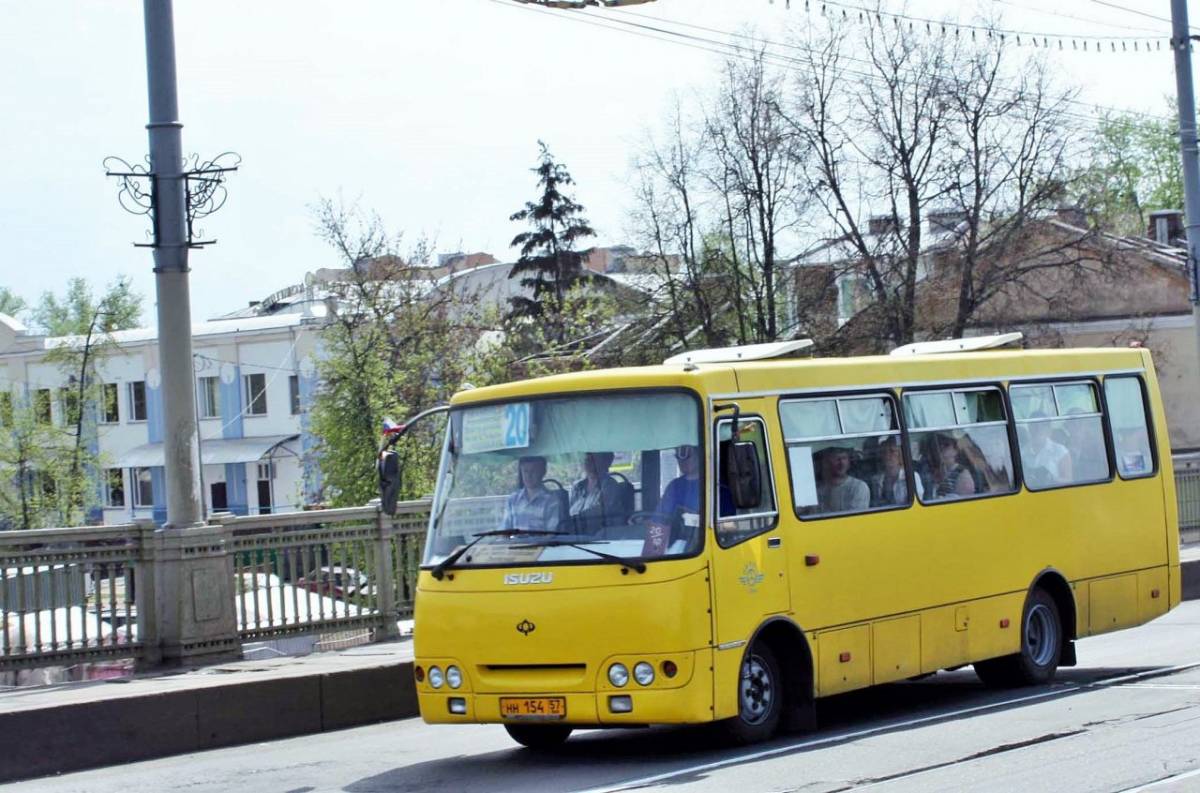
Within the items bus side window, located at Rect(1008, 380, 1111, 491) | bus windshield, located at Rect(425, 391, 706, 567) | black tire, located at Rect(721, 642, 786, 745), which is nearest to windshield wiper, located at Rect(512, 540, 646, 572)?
bus windshield, located at Rect(425, 391, 706, 567)

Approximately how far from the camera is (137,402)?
247ft

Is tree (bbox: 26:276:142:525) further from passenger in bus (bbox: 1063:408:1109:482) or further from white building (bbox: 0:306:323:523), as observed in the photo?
passenger in bus (bbox: 1063:408:1109:482)

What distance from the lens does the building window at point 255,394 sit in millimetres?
70312

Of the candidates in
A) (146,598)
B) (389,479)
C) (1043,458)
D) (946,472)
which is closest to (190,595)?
(146,598)

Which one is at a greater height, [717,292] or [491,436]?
[717,292]

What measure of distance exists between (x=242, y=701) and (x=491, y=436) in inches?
133

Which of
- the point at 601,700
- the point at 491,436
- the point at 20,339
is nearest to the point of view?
the point at 601,700

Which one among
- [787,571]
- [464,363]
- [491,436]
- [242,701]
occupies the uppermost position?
[464,363]

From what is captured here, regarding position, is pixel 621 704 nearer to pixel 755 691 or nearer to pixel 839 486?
pixel 755 691

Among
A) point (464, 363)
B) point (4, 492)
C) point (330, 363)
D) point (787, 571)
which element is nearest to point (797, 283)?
point (464, 363)

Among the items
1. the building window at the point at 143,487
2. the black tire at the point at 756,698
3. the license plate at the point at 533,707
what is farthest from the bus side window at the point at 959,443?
the building window at the point at 143,487

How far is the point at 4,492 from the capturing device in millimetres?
52906

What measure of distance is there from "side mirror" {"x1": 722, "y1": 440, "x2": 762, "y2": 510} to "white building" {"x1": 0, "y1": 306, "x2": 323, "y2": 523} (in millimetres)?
56398

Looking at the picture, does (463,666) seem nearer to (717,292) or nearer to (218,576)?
(218,576)
